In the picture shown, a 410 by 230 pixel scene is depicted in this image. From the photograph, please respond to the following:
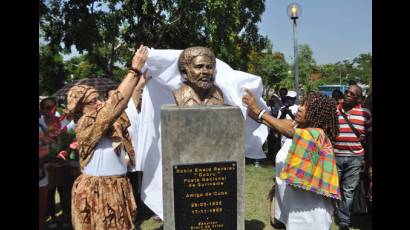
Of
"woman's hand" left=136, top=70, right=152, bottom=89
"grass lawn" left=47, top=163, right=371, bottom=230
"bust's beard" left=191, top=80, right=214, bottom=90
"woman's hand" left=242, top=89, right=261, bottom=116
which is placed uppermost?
"woman's hand" left=136, top=70, right=152, bottom=89

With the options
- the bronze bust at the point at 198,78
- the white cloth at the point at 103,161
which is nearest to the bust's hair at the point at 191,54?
the bronze bust at the point at 198,78

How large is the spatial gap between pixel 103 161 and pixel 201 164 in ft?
2.69

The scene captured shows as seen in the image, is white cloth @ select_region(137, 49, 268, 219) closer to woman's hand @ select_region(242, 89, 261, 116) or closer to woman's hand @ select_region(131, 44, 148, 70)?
woman's hand @ select_region(242, 89, 261, 116)

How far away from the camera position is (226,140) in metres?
3.02

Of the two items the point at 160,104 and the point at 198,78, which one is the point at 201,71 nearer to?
the point at 198,78

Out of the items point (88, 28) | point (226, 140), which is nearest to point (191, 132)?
point (226, 140)

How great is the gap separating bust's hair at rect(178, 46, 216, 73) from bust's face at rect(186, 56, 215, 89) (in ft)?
0.12

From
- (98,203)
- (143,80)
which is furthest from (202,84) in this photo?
(98,203)

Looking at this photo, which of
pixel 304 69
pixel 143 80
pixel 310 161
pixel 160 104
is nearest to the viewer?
pixel 310 161

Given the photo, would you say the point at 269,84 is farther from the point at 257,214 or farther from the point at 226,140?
the point at 226,140

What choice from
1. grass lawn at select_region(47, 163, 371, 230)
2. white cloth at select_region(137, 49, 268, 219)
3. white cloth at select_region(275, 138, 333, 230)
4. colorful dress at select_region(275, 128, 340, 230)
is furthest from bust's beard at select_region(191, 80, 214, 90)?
grass lawn at select_region(47, 163, 371, 230)

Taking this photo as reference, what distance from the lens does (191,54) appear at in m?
3.39

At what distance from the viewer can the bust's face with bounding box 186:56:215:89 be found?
11.0 ft

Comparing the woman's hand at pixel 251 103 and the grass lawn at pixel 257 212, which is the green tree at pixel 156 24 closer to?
the grass lawn at pixel 257 212
